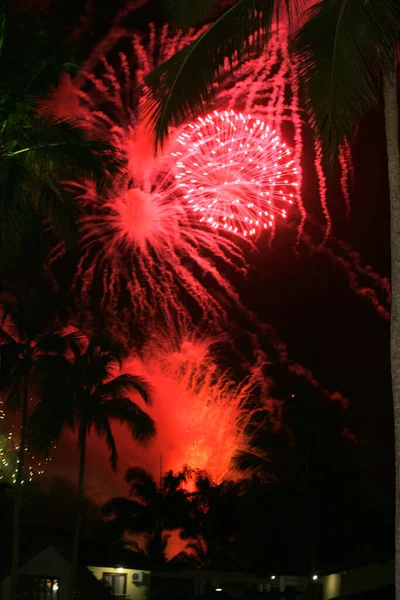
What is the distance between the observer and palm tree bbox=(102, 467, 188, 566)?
172ft

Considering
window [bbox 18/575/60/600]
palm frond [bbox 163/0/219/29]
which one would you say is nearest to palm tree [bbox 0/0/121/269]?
palm frond [bbox 163/0/219/29]

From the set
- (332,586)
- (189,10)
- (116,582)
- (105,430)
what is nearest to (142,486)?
(116,582)

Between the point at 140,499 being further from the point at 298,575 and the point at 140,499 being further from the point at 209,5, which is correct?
the point at 209,5

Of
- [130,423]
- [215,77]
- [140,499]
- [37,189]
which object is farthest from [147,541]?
[215,77]

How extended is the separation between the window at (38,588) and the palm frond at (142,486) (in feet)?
47.8

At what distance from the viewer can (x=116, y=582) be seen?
43719 mm

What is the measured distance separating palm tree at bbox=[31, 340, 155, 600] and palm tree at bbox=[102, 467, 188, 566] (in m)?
17.1

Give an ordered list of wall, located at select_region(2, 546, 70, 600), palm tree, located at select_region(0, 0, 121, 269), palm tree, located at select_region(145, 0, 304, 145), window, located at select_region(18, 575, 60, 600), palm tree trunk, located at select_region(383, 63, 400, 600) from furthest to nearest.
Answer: wall, located at select_region(2, 546, 70, 600) → window, located at select_region(18, 575, 60, 600) → palm tree, located at select_region(0, 0, 121, 269) → palm tree, located at select_region(145, 0, 304, 145) → palm tree trunk, located at select_region(383, 63, 400, 600)

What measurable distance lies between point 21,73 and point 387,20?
9.27m

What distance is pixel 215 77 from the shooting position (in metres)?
11.6

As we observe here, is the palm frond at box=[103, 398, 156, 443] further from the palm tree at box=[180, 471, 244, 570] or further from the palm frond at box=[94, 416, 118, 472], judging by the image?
the palm tree at box=[180, 471, 244, 570]

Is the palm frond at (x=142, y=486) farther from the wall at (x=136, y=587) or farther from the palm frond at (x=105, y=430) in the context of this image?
the palm frond at (x=105, y=430)

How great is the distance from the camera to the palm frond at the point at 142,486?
5344 centimetres

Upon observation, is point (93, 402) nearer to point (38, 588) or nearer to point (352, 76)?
point (38, 588)
